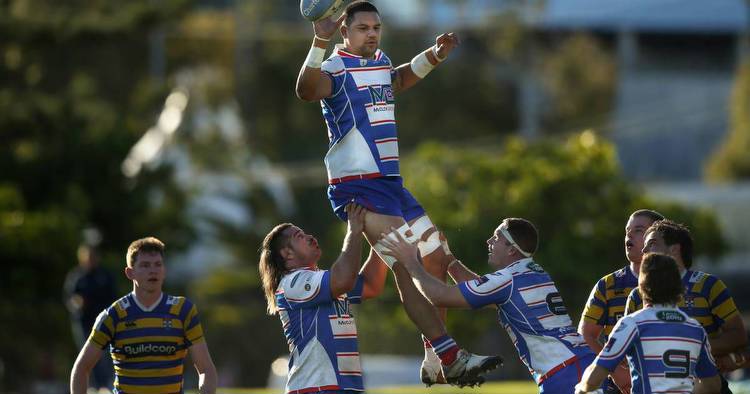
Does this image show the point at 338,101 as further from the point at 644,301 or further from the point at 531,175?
the point at 531,175

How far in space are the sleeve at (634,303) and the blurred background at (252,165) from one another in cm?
1058

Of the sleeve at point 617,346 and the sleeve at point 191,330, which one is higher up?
the sleeve at point 191,330

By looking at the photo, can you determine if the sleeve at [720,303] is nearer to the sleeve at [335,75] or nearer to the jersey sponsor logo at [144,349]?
the sleeve at [335,75]

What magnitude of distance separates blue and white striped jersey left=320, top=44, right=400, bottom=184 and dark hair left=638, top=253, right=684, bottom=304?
7.10 feet

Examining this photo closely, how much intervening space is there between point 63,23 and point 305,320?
27.6m

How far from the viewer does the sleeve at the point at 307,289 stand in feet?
32.2

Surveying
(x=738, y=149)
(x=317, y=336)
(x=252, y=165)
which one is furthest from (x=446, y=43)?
(x=738, y=149)

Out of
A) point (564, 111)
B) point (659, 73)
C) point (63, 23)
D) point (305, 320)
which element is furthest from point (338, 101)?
point (659, 73)

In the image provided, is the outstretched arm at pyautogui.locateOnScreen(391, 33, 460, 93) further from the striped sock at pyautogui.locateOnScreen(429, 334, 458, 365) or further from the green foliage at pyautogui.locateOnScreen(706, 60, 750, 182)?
the green foliage at pyautogui.locateOnScreen(706, 60, 750, 182)

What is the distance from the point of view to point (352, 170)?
10.2 metres

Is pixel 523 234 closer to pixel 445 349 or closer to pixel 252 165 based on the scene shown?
pixel 445 349

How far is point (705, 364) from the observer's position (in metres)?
9.27

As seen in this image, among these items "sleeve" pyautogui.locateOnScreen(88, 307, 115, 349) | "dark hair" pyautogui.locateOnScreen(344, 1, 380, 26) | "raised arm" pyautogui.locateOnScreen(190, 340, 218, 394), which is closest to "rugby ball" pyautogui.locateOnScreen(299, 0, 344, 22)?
"dark hair" pyautogui.locateOnScreen(344, 1, 380, 26)

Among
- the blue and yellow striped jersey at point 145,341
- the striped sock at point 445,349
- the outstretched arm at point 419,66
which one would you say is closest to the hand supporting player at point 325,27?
the outstretched arm at point 419,66
